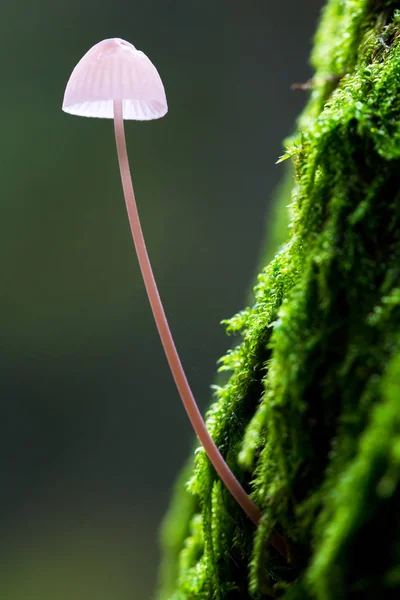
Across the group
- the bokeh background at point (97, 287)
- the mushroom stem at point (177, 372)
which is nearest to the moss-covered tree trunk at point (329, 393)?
the mushroom stem at point (177, 372)

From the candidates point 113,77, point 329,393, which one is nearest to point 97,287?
point 113,77

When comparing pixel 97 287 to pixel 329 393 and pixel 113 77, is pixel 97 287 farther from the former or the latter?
Result: pixel 329 393

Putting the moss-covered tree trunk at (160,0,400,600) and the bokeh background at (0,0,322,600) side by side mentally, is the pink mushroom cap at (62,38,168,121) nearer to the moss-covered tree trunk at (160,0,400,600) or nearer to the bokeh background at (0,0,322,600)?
the moss-covered tree trunk at (160,0,400,600)

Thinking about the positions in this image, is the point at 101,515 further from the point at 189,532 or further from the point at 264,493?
the point at 264,493

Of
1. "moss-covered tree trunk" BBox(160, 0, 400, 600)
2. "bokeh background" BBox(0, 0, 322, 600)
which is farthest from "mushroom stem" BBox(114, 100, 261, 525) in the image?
"bokeh background" BBox(0, 0, 322, 600)

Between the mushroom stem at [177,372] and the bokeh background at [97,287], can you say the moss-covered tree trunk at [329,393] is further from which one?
the bokeh background at [97,287]
